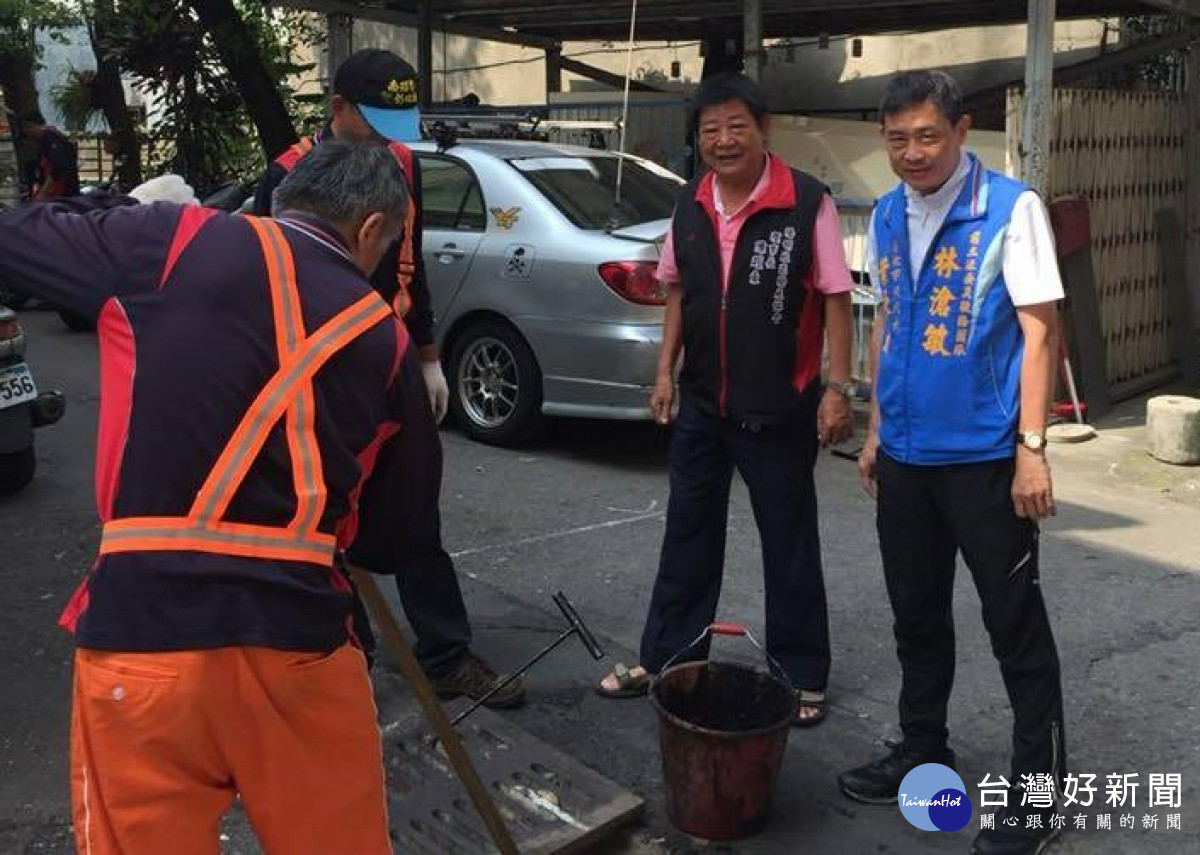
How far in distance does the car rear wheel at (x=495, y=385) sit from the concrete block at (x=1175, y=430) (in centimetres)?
333

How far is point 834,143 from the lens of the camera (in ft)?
29.6

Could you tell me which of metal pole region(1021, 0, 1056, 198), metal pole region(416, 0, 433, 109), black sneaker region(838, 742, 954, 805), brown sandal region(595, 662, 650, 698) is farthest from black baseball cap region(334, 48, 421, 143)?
metal pole region(416, 0, 433, 109)

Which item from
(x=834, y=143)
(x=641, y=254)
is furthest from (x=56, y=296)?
(x=834, y=143)

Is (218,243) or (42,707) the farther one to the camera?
(42,707)

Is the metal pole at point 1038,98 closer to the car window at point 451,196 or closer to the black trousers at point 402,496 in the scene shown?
the car window at point 451,196

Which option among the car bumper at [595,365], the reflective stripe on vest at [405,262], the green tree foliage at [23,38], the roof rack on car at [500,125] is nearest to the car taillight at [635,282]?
the car bumper at [595,365]

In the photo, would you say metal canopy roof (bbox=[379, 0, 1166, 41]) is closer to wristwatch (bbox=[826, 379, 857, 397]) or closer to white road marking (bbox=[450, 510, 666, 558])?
white road marking (bbox=[450, 510, 666, 558])

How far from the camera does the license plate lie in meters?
5.82

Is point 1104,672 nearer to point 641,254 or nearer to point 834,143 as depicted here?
point 641,254

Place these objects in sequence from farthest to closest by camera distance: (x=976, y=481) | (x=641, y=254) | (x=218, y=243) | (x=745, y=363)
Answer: (x=641, y=254) < (x=745, y=363) < (x=976, y=481) < (x=218, y=243)

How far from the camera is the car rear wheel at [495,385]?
22.6ft

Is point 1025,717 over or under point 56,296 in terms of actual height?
under

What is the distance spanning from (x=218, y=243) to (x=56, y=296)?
25 centimetres

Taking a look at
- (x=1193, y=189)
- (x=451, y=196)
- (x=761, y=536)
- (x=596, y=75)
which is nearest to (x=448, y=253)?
(x=451, y=196)
